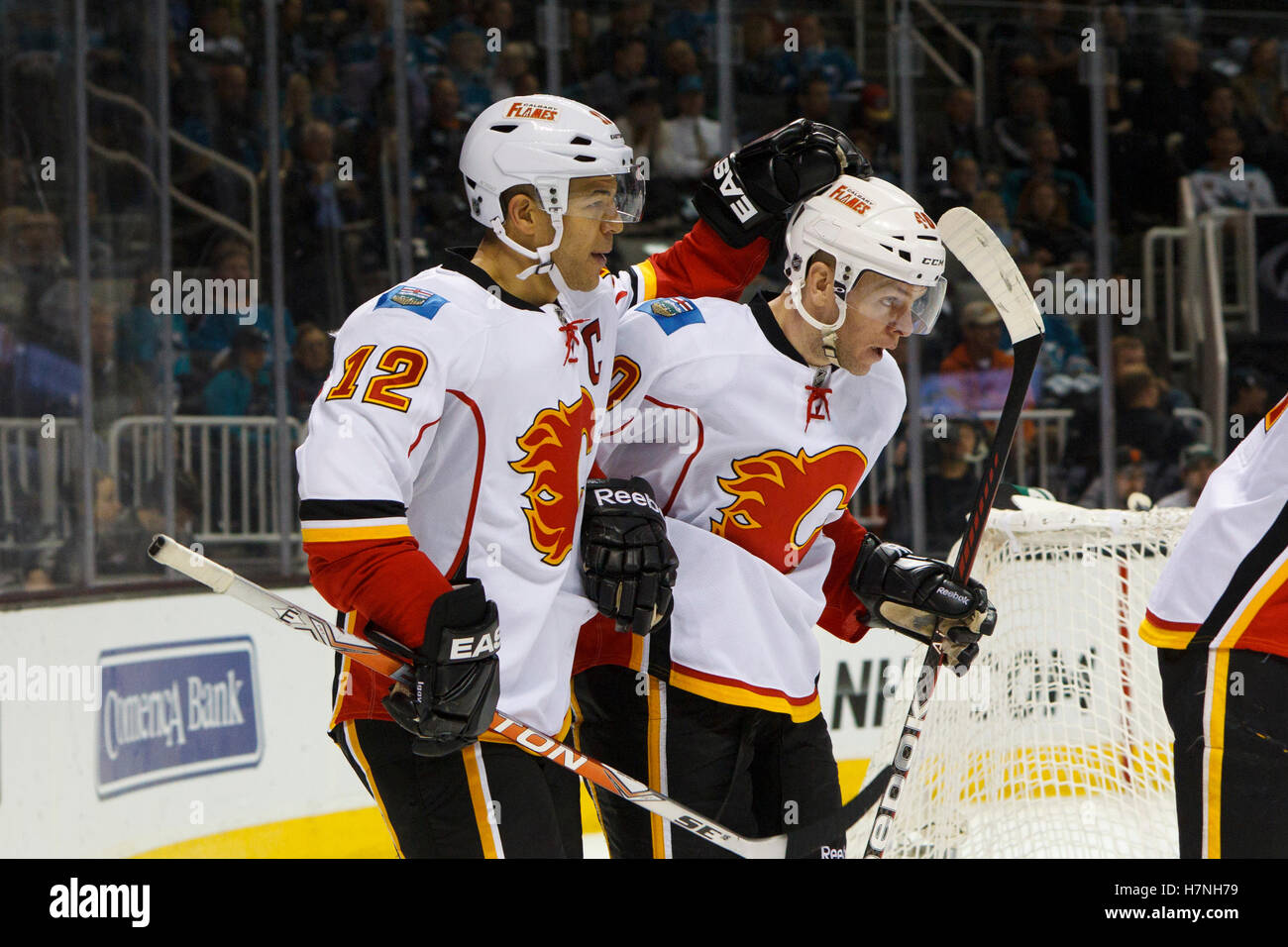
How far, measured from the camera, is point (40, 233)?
3.26 meters

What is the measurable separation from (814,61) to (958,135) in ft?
1.91

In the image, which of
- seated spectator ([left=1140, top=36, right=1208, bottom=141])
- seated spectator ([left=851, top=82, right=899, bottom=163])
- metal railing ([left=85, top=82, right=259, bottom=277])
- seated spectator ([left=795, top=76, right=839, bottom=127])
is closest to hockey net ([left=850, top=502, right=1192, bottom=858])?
metal railing ([left=85, top=82, right=259, bottom=277])

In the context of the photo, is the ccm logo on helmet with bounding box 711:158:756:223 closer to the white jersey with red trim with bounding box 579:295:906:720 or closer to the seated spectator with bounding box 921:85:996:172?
the white jersey with red trim with bounding box 579:295:906:720

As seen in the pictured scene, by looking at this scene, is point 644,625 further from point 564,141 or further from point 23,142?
point 23,142

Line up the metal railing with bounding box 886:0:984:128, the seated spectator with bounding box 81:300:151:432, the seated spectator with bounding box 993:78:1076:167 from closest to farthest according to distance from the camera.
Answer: the seated spectator with bounding box 81:300:151:432 < the metal railing with bounding box 886:0:984:128 < the seated spectator with bounding box 993:78:1076:167

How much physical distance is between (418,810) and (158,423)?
87.7 inches

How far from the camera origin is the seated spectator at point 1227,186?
560 cm

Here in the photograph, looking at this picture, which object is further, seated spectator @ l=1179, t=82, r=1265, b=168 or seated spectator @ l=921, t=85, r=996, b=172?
seated spectator @ l=1179, t=82, r=1265, b=168

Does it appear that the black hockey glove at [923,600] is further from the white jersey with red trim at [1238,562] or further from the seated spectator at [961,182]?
the seated spectator at [961,182]

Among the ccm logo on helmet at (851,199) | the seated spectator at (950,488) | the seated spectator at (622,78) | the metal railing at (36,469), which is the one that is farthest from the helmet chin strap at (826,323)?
the seated spectator at (622,78)

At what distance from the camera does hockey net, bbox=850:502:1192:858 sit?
2.85 meters

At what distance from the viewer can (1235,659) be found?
1.83 m

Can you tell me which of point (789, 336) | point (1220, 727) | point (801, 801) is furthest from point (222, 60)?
point (1220, 727)

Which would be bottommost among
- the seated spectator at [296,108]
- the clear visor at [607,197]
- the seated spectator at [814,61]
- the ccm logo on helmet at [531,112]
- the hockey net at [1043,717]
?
the hockey net at [1043,717]
